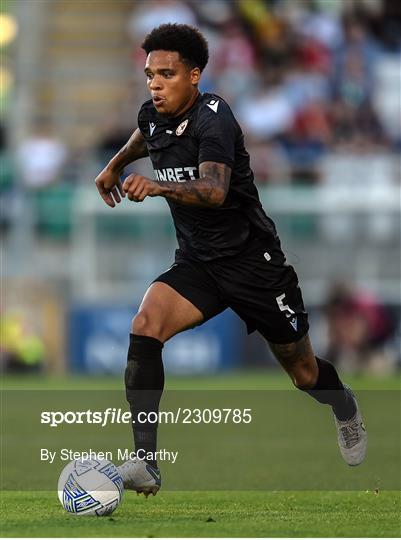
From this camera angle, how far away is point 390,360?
1891 centimetres

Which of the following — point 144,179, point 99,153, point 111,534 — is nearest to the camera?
point 111,534

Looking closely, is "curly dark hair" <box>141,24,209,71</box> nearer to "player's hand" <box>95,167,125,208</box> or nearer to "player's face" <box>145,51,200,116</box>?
"player's face" <box>145,51,200,116</box>

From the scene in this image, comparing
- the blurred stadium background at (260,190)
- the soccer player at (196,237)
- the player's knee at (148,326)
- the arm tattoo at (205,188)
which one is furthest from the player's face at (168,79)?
the blurred stadium background at (260,190)

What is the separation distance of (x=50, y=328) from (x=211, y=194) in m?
13.3

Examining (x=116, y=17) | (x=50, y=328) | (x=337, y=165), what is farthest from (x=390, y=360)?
(x=116, y=17)

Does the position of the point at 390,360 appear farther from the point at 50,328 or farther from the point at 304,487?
the point at 304,487

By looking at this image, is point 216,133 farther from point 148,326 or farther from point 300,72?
point 300,72

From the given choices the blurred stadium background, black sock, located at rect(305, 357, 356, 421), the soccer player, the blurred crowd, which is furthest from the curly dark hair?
the blurred crowd

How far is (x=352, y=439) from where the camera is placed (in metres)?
7.52

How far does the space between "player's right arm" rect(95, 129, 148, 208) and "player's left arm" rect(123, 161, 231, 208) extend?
3.20 ft

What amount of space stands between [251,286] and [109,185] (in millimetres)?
1050

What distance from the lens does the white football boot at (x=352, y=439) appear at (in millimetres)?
7477

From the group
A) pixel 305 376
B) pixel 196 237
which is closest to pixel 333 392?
pixel 305 376

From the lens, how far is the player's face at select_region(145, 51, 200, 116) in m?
6.54
